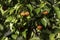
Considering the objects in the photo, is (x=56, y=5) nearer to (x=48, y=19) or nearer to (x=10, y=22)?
(x=48, y=19)

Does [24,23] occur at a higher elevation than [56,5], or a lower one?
lower

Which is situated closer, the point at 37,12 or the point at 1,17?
the point at 37,12

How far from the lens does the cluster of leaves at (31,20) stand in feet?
6.98

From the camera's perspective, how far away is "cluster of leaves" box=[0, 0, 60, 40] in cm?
213

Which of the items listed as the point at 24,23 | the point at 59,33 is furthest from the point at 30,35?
the point at 59,33

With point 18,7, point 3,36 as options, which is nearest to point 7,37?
point 3,36

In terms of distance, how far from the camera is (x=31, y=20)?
217cm

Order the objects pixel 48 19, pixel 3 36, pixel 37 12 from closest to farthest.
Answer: pixel 37 12, pixel 48 19, pixel 3 36

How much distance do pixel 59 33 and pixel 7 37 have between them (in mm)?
580

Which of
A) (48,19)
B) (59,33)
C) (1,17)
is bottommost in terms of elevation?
(59,33)

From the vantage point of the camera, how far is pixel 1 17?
2404 mm

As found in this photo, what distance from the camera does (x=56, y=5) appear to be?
218cm

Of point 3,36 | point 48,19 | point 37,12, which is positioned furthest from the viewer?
point 3,36

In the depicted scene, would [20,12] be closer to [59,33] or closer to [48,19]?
[48,19]
